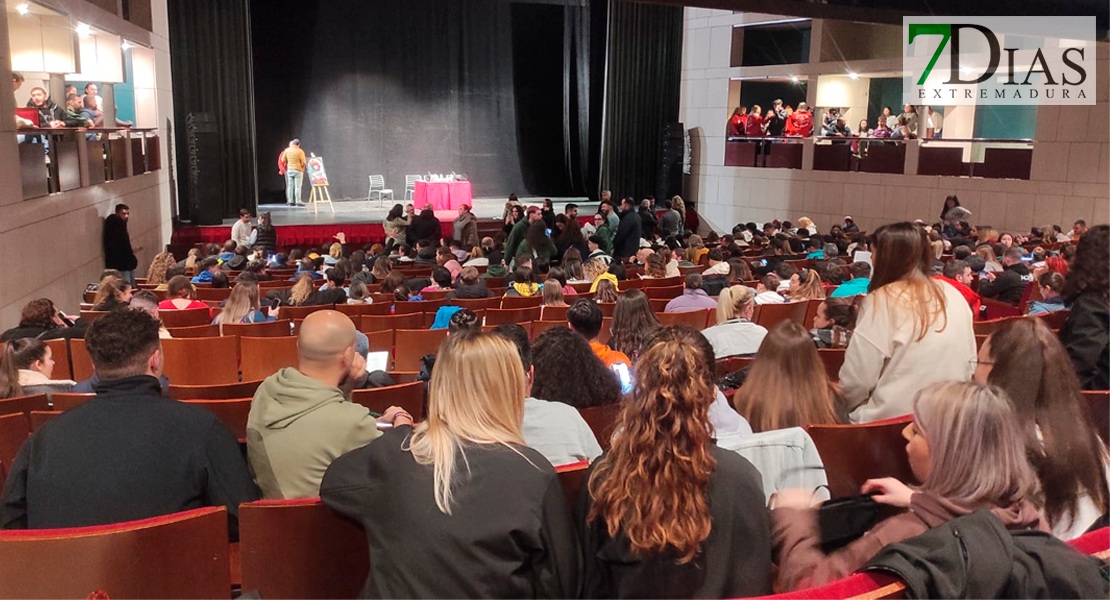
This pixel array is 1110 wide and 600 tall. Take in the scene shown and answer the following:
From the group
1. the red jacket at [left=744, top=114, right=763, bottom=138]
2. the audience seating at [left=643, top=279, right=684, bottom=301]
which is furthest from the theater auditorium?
the audience seating at [left=643, top=279, right=684, bottom=301]

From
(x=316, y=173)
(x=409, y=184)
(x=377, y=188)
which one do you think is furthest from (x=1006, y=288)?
(x=377, y=188)

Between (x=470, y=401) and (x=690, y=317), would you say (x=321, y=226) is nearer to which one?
(x=690, y=317)

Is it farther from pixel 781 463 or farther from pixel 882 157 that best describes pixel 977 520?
pixel 882 157

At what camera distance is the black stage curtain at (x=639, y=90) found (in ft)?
55.2

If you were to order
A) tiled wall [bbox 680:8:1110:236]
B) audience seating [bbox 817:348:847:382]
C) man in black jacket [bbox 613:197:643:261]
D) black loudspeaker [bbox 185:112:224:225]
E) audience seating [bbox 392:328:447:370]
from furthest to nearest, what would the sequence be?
black loudspeaker [bbox 185:112:224:225]
tiled wall [bbox 680:8:1110:236]
man in black jacket [bbox 613:197:643:261]
audience seating [bbox 392:328:447:370]
audience seating [bbox 817:348:847:382]

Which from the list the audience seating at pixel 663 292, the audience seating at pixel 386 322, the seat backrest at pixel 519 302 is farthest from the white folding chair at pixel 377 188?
the audience seating at pixel 386 322

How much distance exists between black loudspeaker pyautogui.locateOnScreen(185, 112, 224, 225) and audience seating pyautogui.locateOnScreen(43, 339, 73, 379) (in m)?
9.66

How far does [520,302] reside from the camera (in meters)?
6.76

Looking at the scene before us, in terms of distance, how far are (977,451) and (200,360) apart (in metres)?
4.21

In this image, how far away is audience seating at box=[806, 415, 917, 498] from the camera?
8.14ft

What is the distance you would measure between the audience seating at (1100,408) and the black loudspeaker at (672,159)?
47.2 feet

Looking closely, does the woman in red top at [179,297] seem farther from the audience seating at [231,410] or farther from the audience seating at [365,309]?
the audience seating at [231,410]

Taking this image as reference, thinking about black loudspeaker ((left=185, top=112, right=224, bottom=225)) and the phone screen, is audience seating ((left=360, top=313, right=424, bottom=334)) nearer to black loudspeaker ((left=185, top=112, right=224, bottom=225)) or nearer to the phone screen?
the phone screen

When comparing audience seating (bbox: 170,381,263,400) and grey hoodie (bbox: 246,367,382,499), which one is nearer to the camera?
grey hoodie (bbox: 246,367,382,499)
